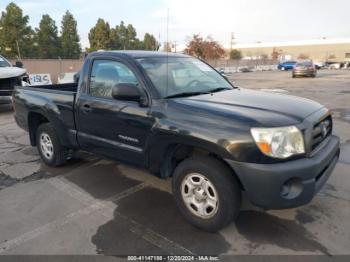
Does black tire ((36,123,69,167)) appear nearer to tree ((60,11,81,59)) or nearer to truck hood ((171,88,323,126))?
truck hood ((171,88,323,126))

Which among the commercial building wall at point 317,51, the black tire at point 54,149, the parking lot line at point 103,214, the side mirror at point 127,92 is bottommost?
the parking lot line at point 103,214

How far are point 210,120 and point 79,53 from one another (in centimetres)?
5592

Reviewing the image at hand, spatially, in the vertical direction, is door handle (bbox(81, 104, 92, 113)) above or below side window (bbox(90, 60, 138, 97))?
below

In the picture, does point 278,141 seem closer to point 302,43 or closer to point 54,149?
point 54,149

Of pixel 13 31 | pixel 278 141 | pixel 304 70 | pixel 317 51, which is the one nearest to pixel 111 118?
pixel 278 141

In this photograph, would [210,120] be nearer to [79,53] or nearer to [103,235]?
[103,235]

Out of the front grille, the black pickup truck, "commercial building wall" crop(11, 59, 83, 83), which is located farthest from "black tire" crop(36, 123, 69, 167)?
"commercial building wall" crop(11, 59, 83, 83)

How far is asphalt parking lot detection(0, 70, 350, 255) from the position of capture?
3072 millimetres

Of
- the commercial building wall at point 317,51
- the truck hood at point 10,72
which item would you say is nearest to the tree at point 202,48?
the truck hood at point 10,72

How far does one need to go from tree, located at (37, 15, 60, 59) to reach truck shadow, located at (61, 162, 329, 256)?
50.9 meters

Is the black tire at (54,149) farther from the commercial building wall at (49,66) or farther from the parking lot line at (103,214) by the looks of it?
the commercial building wall at (49,66)

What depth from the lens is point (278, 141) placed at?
9.42 feet

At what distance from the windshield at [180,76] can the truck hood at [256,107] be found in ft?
0.81

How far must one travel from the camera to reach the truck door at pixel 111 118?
3.68 metres
